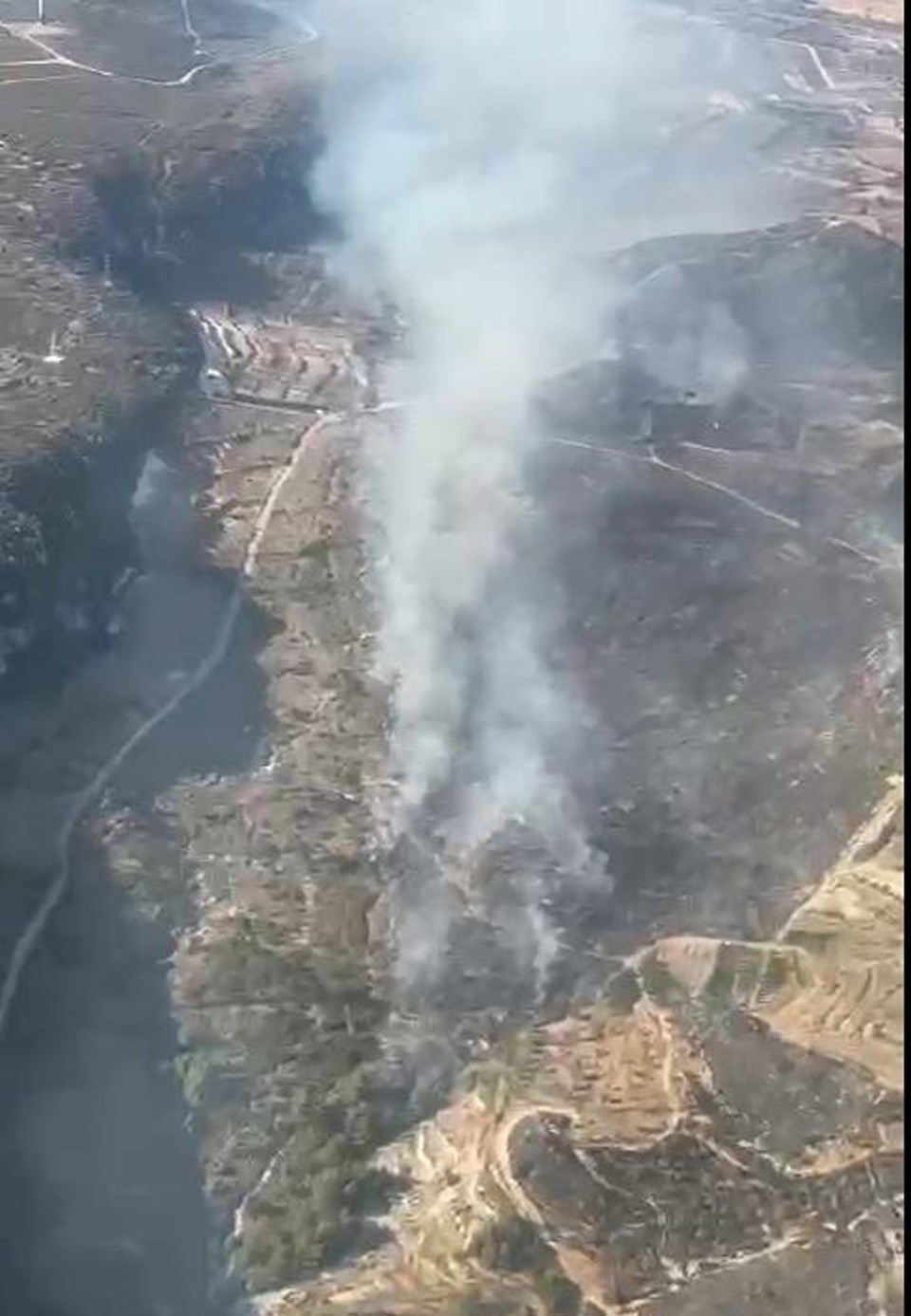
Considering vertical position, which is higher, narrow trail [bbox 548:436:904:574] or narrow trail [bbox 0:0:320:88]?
narrow trail [bbox 548:436:904:574]

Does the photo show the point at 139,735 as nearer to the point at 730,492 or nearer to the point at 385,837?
the point at 385,837

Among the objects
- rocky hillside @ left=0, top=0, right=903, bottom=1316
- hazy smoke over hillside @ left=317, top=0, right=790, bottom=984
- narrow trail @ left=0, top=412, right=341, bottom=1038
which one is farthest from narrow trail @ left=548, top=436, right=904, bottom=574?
narrow trail @ left=0, top=412, right=341, bottom=1038

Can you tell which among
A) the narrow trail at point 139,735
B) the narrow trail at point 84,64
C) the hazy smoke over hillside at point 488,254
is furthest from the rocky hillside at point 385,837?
the narrow trail at point 84,64

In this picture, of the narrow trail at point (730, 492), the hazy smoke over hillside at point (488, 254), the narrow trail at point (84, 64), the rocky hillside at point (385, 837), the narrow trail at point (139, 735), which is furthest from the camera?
the narrow trail at point (84, 64)

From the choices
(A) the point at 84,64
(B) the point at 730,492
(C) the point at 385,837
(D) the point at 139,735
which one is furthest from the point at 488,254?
(C) the point at 385,837

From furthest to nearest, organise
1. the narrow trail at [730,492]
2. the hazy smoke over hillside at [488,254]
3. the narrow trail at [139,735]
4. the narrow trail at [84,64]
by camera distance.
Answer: the narrow trail at [84,64]
the narrow trail at [730,492]
the hazy smoke over hillside at [488,254]
the narrow trail at [139,735]

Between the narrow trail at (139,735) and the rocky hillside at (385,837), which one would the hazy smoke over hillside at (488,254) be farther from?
the narrow trail at (139,735)

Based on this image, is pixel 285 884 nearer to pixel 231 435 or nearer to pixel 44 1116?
pixel 44 1116

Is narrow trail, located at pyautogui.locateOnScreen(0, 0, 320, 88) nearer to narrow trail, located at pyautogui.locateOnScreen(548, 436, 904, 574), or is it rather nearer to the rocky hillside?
the rocky hillside
